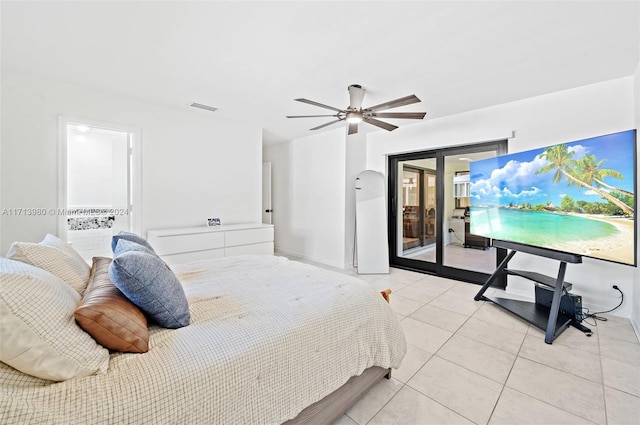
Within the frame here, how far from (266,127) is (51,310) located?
14.2 ft

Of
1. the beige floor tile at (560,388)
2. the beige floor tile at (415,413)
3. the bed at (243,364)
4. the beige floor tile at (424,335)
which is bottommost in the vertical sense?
the beige floor tile at (415,413)

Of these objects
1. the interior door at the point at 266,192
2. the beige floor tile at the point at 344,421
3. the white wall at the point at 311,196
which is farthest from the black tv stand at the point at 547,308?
the interior door at the point at 266,192

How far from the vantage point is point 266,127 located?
→ 480cm

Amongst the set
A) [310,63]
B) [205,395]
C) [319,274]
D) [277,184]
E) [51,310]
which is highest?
[310,63]

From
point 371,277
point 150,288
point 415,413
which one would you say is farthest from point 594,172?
point 150,288

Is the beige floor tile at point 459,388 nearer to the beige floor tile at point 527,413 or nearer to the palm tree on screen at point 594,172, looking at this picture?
the beige floor tile at point 527,413

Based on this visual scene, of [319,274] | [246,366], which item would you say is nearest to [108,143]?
[319,274]

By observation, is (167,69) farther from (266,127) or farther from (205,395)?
(205,395)

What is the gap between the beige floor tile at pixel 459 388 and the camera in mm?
1607

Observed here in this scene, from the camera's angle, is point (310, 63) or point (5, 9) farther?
point (310, 63)

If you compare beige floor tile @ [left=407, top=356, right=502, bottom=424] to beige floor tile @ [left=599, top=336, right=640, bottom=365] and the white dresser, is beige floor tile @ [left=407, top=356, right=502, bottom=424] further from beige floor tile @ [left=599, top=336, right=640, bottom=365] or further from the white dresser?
the white dresser

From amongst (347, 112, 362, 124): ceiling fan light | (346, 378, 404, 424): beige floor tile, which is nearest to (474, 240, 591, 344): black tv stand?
(346, 378, 404, 424): beige floor tile

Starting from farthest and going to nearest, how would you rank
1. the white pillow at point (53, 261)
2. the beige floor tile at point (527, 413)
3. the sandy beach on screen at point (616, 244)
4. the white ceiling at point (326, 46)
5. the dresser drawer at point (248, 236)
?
the dresser drawer at point (248, 236)
the sandy beach on screen at point (616, 244)
the white ceiling at point (326, 46)
the beige floor tile at point (527, 413)
the white pillow at point (53, 261)

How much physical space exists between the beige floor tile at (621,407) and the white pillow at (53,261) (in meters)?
2.99
